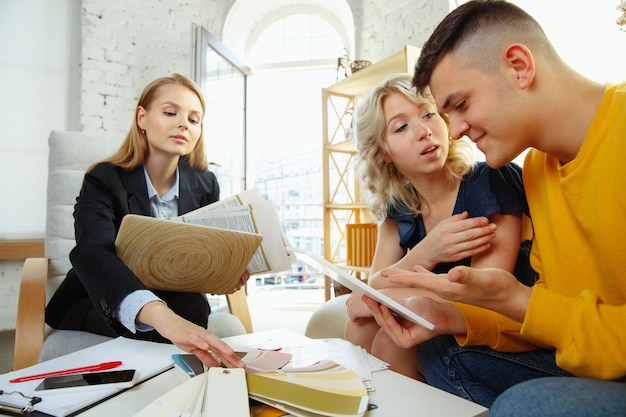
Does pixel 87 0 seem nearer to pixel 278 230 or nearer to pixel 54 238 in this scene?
pixel 54 238

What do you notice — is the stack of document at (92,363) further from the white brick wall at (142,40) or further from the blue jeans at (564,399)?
the white brick wall at (142,40)

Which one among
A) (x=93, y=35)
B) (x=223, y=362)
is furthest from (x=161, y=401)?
(x=93, y=35)

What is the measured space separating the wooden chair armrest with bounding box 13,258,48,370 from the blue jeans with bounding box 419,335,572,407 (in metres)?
1.10

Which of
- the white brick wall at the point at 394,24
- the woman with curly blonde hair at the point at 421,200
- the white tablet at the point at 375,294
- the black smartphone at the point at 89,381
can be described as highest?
the white brick wall at the point at 394,24

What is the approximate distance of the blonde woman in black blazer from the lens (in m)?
0.87

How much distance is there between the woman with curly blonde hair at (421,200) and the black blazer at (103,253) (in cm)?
58

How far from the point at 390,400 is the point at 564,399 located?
0.93 ft

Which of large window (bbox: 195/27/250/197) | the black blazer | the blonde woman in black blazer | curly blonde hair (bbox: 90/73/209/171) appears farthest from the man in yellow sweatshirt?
large window (bbox: 195/27/250/197)

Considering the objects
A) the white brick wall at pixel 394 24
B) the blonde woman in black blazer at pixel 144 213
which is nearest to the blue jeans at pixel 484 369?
the blonde woman in black blazer at pixel 144 213

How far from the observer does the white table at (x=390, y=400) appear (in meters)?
0.64

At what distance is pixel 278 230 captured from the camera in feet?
3.44

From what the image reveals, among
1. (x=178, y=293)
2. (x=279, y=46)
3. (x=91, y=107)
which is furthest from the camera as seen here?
(x=279, y=46)

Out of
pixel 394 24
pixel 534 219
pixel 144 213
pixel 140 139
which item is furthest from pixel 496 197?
pixel 394 24

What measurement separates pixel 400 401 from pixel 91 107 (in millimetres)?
3229
